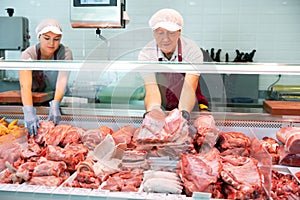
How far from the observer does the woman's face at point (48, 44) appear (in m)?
2.81

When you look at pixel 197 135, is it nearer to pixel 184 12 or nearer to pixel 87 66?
pixel 87 66

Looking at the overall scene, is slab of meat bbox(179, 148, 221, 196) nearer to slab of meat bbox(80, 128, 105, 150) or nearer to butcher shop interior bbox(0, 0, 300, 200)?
butcher shop interior bbox(0, 0, 300, 200)

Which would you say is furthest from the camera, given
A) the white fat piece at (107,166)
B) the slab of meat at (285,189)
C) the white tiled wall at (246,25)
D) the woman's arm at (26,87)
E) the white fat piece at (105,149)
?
the white tiled wall at (246,25)

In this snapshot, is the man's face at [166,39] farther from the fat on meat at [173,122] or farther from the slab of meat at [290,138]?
the slab of meat at [290,138]

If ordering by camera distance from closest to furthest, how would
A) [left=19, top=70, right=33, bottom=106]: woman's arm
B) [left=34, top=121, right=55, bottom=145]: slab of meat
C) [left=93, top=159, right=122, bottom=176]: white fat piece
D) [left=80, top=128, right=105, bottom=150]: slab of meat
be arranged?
[left=93, top=159, right=122, bottom=176]: white fat piece, [left=80, top=128, right=105, bottom=150]: slab of meat, [left=34, top=121, right=55, bottom=145]: slab of meat, [left=19, top=70, right=33, bottom=106]: woman's arm

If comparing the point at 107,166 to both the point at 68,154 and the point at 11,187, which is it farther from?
the point at 11,187

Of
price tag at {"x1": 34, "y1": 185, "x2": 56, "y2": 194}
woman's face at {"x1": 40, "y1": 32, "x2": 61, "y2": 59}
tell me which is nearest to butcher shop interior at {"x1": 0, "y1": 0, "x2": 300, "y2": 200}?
price tag at {"x1": 34, "y1": 185, "x2": 56, "y2": 194}

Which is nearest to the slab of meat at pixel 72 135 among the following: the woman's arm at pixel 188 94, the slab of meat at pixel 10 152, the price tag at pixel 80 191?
the slab of meat at pixel 10 152

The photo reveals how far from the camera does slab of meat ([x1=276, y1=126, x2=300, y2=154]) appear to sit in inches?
69.4

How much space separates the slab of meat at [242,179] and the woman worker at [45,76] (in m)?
1.06

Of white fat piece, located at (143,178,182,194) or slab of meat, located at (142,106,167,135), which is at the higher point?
slab of meat, located at (142,106,167,135)

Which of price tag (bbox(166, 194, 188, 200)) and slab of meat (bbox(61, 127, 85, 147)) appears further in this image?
slab of meat (bbox(61, 127, 85, 147))

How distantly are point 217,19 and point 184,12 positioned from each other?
0.46 metres

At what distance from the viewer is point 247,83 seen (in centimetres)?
466
